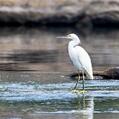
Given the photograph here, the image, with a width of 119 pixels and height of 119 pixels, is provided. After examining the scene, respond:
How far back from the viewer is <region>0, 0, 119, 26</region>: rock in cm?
4228

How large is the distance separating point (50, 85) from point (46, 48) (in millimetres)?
13115

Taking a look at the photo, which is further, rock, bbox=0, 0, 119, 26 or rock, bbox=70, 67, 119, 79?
rock, bbox=0, 0, 119, 26

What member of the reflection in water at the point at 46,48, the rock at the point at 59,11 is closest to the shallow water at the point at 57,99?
the reflection in water at the point at 46,48

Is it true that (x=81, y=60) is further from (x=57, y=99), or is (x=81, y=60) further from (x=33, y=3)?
(x=33, y=3)

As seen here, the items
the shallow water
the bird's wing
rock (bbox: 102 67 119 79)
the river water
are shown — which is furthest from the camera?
rock (bbox: 102 67 119 79)

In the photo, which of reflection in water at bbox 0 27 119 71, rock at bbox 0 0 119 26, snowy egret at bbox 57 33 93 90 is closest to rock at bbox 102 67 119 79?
snowy egret at bbox 57 33 93 90

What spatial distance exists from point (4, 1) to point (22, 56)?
690 inches

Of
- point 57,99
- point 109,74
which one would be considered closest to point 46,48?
point 109,74

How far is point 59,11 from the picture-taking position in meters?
42.4

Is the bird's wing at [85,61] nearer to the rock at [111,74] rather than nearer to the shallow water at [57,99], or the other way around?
the shallow water at [57,99]

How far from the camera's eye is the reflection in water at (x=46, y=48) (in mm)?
22625

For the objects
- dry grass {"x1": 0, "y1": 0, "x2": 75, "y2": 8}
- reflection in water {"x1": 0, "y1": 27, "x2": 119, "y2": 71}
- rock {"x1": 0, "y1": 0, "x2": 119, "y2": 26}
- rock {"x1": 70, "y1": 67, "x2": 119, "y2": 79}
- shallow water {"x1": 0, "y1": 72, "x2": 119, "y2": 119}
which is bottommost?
shallow water {"x1": 0, "y1": 72, "x2": 119, "y2": 119}

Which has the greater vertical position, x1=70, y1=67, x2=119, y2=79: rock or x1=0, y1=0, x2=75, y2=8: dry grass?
x1=0, y1=0, x2=75, y2=8: dry grass

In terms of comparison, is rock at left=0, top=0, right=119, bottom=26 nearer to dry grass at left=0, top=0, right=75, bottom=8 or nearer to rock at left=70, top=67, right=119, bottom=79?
dry grass at left=0, top=0, right=75, bottom=8
